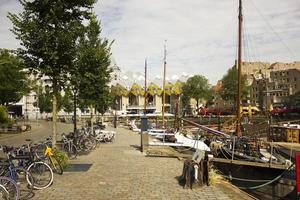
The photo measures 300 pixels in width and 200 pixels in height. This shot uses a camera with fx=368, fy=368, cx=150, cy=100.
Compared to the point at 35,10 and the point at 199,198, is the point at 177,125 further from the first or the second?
the point at 199,198

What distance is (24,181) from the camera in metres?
10.1

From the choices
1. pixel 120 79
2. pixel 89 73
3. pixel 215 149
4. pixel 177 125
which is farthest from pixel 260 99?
pixel 89 73

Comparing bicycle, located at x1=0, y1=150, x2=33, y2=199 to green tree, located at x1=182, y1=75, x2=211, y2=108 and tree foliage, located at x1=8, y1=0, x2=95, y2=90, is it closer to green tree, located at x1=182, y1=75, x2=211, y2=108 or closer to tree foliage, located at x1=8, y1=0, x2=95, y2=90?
tree foliage, located at x1=8, y1=0, x2=95, y2=90

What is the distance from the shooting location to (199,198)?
960cm

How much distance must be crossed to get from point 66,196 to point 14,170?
1475 millimetres

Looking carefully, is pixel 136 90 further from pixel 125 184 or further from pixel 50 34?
pixel 125 184

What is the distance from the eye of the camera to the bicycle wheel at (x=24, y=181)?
31.0 feet

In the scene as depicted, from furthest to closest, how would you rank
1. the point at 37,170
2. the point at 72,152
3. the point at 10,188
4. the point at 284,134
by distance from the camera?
1. the point at 284,134
2. the point at 72,152
3. the point at 37,170
4. the point at 10,188

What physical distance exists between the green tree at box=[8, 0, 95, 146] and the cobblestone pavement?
3092mm

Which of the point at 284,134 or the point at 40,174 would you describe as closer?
the point at 40,174

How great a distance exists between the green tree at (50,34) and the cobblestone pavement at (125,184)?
3092mm

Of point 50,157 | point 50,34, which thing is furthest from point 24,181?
point 50,34

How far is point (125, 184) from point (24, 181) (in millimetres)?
2932

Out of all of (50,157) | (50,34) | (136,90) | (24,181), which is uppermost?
(136,90)
